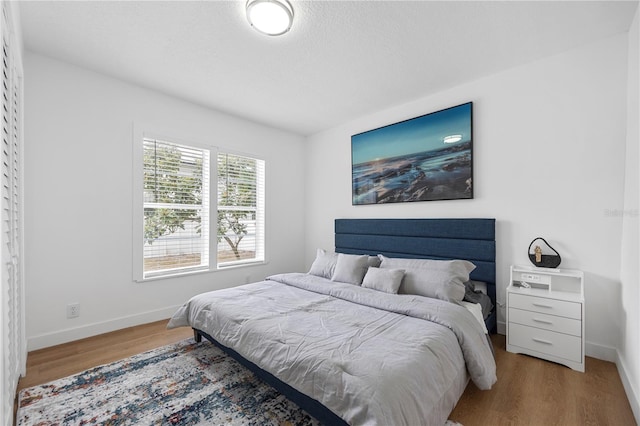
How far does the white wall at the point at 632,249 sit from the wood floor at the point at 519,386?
0.14 meters

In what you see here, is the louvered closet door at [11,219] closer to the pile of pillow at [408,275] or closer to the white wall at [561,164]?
the pile of pillow at [408,275]

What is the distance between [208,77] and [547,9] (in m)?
2.86

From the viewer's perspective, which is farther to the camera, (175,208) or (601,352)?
(175,208)

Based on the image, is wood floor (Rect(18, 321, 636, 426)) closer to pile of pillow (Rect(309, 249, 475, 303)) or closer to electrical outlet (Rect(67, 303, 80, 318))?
electrical outlet (Rect(67, 303, 80, 318))

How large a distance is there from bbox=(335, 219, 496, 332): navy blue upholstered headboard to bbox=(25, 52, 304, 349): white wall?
220cm

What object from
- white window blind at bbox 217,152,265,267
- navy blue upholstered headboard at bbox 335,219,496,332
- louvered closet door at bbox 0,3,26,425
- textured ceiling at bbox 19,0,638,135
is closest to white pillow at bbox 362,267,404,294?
navy blue upholstered headboard at bbox 335,219,496,332

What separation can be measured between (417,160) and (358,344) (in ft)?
7.94

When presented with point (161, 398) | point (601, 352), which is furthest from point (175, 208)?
point (601, 352)

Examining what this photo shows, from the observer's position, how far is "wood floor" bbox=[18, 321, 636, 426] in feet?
5.70

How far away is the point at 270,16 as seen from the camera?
2.00 metres

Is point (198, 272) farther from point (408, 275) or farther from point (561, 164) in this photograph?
point (561, 164)

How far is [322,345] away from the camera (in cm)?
167

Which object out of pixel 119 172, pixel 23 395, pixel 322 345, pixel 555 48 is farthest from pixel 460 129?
pixel 23 395

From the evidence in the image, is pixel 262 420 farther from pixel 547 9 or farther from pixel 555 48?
pixel 555 48
